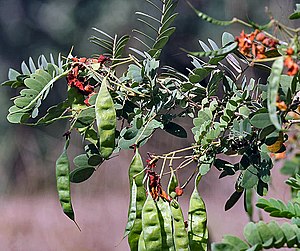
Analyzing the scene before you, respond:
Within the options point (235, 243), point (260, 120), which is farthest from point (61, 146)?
point (235, 243)

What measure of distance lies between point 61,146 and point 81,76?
2630 mm

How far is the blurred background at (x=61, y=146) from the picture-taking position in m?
2.78

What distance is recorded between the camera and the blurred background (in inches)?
109

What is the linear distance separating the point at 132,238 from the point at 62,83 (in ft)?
8.53

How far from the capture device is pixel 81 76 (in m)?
0.58

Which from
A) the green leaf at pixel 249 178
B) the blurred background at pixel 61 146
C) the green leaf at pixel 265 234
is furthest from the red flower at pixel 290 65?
the blurred background at pixel 61 146

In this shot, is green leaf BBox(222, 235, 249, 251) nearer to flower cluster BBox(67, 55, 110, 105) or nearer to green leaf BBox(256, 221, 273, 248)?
green leaf BBox(256, 221, 273, 248)

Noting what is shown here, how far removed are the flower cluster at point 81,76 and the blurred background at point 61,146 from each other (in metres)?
1.98

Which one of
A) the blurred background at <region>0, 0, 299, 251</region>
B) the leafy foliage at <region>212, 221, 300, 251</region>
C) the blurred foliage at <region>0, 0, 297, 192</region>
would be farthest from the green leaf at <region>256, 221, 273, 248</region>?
the blurred foliage at <region>0, 0, 297, 192</region>

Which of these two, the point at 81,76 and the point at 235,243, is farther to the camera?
the point at 81,76

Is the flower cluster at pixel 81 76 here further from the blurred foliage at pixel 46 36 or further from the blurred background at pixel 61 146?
the blurred foliage at pixel 46 36

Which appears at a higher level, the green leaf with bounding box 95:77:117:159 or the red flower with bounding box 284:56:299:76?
the green leaf with bounding box 95:77:117:159

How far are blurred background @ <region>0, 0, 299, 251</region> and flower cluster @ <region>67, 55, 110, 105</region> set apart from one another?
77.9 inches

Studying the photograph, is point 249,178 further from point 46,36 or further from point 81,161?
point 46,36
